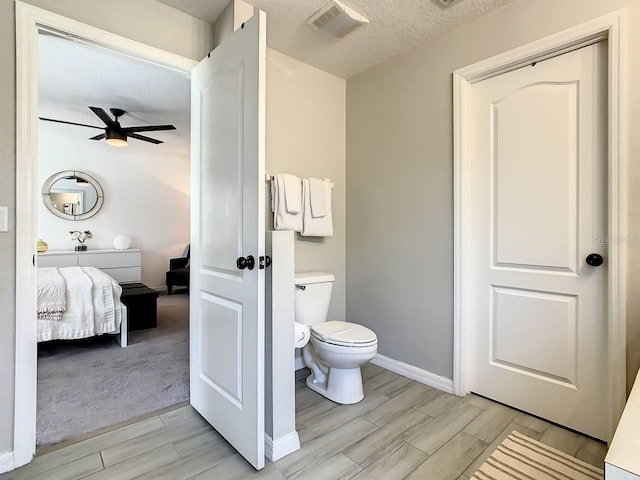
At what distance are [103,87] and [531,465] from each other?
4.39 meters

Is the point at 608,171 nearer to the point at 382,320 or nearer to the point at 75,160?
the point at 382,320

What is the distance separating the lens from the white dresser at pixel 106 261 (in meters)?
4.67

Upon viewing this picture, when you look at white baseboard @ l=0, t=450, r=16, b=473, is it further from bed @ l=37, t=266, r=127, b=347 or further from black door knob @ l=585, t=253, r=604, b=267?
black door knob @ l=585, t=253, r=604, b=267

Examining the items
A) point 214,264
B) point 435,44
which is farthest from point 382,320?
point 435,44

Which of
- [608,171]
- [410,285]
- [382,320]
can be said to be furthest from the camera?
[382,320]

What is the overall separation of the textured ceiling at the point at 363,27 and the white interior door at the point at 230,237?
0.52 metres

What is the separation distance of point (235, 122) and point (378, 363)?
2.07 m

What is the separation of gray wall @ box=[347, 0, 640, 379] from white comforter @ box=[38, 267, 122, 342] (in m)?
2.22

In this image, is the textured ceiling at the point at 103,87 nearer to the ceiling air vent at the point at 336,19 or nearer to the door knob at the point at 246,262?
the ceiling air vent at the point at 336,19

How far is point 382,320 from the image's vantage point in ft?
8.75

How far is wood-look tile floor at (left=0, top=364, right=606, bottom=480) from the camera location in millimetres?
1516

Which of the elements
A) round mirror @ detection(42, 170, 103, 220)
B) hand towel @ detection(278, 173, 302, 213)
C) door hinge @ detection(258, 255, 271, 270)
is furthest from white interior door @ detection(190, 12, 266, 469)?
round mirror @ detection(42, 170, 103, 220)

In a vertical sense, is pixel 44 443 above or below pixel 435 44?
below

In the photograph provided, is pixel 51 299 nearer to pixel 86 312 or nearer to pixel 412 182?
pixel 86 312
